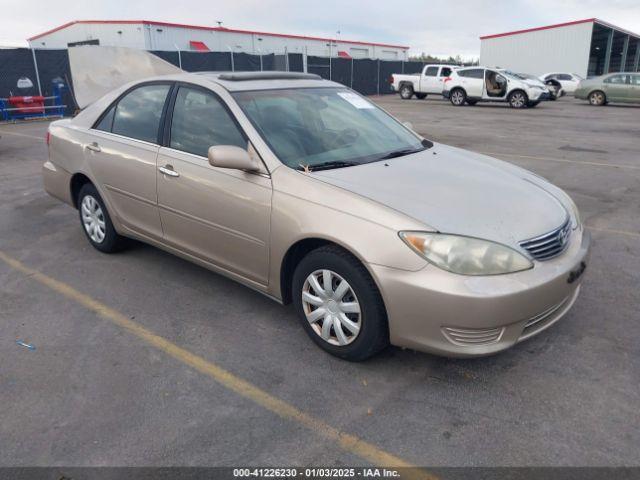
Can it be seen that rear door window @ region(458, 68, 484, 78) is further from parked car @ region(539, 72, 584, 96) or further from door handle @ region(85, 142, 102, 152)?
door handle @ region(85, 142, 102, 152)

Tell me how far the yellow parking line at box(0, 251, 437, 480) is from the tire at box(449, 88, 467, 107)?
2212 cm

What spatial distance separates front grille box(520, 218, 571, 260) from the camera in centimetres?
286

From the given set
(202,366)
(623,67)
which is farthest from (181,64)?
(623,67)

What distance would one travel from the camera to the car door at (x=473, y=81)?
75.0 feet

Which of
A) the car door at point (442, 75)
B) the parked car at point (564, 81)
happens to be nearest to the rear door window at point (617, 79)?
the parked car at point (564, 81)

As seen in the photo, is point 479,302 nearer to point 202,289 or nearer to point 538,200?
point 538,200

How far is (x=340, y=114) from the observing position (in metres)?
4.03

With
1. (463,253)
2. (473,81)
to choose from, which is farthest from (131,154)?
(473,81)

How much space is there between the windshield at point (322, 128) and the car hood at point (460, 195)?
195 millimetres

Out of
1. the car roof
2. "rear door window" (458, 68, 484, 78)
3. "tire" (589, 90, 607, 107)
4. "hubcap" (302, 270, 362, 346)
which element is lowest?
"tire" (589, 90, 607, 107)

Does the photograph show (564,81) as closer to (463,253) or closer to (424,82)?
(424,82)

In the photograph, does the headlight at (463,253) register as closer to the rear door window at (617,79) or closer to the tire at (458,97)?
the tire at (458,97)

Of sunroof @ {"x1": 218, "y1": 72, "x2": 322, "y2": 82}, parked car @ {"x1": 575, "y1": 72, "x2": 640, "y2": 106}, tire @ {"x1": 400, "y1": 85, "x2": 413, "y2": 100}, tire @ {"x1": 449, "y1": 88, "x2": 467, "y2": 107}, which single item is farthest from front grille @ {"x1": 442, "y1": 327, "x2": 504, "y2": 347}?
tire @ {"x1": 400, "y1": 85, "x2": 413, "y2": 100}

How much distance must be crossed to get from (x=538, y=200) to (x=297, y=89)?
6.21 feet
